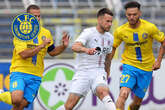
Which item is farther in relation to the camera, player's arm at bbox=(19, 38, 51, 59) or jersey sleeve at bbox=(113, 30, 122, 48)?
jersey sleeve at bbox=(113, 30, 122, 48)

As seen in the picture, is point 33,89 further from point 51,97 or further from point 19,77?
point 51,97

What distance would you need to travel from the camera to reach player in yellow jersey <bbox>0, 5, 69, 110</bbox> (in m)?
7.12

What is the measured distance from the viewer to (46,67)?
11.1m

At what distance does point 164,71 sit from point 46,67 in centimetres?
306

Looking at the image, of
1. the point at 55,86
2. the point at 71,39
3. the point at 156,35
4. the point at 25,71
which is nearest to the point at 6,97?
the point at 25,71

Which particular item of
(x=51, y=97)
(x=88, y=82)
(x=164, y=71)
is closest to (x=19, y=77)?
(x=88, y=82)

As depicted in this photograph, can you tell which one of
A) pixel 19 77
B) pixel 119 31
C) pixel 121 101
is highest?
pixel 119 31

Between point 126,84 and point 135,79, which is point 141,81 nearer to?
point 135,79

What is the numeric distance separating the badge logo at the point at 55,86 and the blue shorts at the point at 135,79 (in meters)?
2.90

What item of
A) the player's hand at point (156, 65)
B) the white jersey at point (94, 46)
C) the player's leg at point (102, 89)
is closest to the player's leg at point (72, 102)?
the player's leg at point (102, 89)

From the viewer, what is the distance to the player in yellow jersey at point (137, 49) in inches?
310

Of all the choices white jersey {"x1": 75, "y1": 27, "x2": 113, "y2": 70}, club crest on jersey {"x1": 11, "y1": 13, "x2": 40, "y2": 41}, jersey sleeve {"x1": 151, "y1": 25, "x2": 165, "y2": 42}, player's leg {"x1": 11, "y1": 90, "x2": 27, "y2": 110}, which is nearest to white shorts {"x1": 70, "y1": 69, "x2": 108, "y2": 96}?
white jersey {"x1": 75, "y1": 27, "x2": 113, "y2": 70}

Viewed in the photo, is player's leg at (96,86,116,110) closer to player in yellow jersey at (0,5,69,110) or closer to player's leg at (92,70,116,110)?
player's leg at (92,70,116,110)

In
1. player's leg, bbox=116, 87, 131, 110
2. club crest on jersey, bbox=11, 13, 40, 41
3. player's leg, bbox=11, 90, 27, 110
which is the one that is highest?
club crest on jersey, bbox=11, 13, 40, 41
